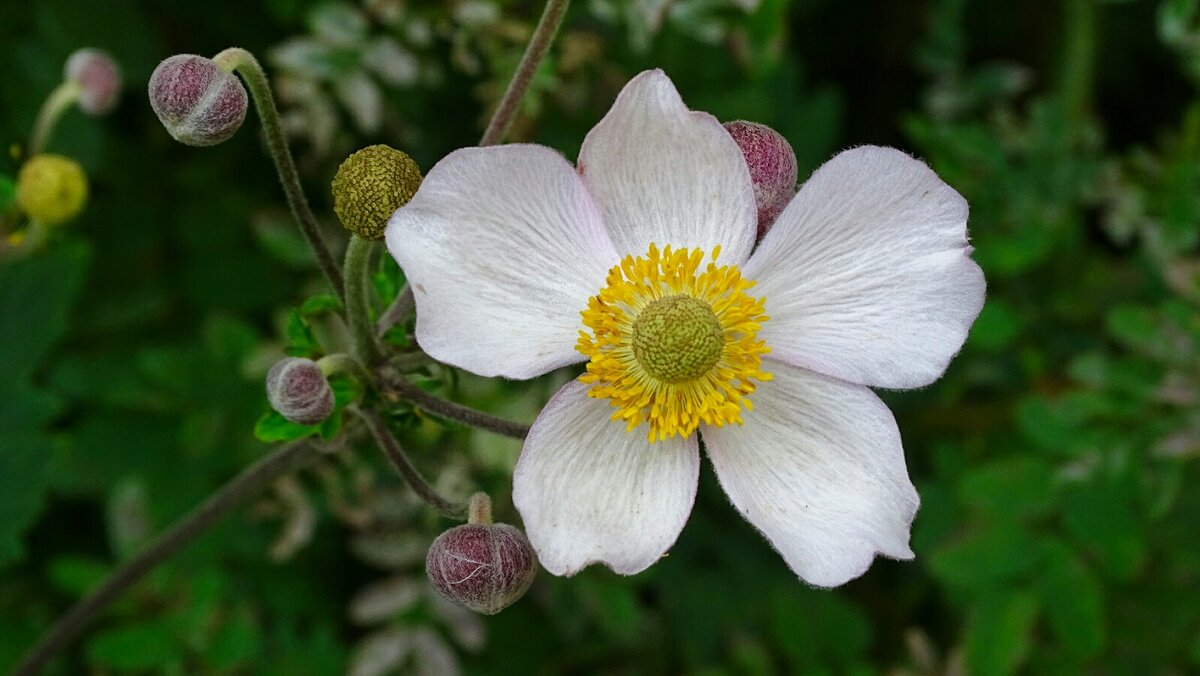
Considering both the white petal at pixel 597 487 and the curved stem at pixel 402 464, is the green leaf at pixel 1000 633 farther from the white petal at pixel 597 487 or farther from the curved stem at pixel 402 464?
the curved stem at pixel 402 464

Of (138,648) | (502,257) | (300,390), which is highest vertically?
(502,257)

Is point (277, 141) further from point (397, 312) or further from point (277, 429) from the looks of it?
point (277, 429)

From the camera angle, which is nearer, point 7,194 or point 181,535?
point 181,535

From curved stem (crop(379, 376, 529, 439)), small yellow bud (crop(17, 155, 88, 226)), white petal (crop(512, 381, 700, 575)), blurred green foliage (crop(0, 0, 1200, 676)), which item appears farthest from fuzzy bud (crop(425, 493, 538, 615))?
small yellow bud (crop(17, 155, 88, 226))

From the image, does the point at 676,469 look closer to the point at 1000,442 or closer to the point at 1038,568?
the point at 1038,568

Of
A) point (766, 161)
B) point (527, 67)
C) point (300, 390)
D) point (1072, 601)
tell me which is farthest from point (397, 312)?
point (1072, 601)

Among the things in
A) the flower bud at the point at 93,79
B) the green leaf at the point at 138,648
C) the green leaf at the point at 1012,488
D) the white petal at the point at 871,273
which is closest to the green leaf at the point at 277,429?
the white petal at the point at 871,273
